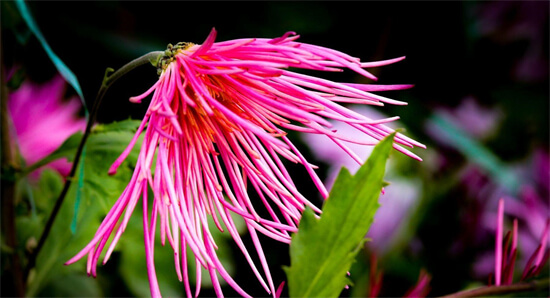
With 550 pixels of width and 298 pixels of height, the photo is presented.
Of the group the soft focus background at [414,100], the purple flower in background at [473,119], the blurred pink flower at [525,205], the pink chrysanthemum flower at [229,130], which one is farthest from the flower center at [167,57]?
the purple flower in background at [473,119]

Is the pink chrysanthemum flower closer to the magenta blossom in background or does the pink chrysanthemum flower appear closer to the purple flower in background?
the magenta blossom in background

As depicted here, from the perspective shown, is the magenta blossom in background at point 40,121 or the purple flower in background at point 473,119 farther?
the purple flower in background at point 473,119

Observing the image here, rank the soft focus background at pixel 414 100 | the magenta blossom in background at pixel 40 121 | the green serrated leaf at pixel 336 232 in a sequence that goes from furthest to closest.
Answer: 1. the soft focus background at pixel 414 100
2. the magenta blossom in background at pixel 40 121
3. the green serrated leaf at pixel 336 232

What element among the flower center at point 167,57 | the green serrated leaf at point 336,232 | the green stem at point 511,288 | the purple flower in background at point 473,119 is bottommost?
the green stem at point 511,288

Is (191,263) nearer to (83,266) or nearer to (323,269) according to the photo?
(83,266)

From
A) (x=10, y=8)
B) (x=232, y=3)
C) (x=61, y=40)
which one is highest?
(x=232, y=3)

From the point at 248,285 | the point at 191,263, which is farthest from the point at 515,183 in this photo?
the point at 191,263

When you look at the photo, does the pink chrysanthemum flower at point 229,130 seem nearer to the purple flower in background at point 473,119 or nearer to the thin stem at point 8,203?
the thin stem at point 8,203

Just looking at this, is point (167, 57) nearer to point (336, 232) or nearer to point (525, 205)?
point (336, 232)
